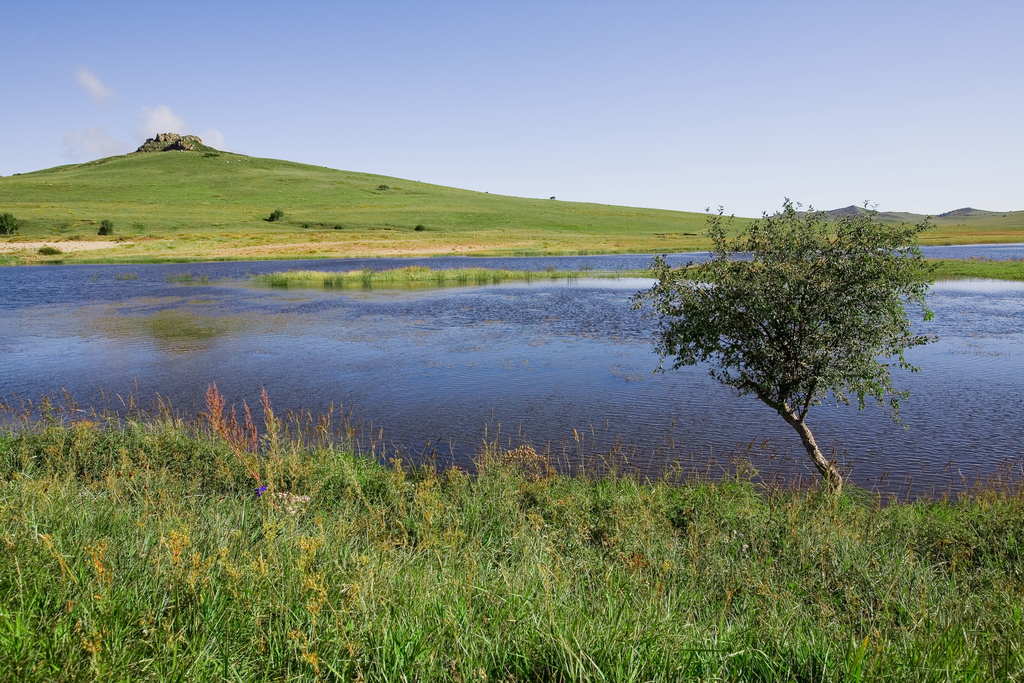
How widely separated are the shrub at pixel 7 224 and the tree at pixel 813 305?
10303cm

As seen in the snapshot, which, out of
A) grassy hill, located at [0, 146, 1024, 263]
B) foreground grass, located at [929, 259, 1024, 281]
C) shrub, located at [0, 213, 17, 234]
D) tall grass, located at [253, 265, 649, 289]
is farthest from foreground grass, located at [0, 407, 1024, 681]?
shrub, located at [0, 213, 17, 234]

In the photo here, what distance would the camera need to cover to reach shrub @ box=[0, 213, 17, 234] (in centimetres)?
8650

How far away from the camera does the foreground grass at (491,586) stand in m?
4.09

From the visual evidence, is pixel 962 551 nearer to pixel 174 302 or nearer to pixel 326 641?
pixel 326 641

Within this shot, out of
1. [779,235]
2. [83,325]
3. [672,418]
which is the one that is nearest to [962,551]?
[779,235]

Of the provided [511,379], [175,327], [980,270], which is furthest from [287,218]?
[511,379]

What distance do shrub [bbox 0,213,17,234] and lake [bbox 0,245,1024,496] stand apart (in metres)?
59.8

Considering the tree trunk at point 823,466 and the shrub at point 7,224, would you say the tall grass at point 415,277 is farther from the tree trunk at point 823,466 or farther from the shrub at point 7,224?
the shrub at point 7,224

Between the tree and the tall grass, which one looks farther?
the tall grass

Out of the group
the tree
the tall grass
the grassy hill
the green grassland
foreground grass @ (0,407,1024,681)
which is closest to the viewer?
foreground grass @ (0,407,1024,681)

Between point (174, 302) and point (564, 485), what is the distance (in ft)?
122

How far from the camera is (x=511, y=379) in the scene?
66.0 feet

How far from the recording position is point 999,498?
9.52 metres

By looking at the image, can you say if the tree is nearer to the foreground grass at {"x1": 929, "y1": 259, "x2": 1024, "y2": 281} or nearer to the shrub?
the foreground grass at {"x1": 929, "y1": 259, "x2": 1024, "y2": 281}
